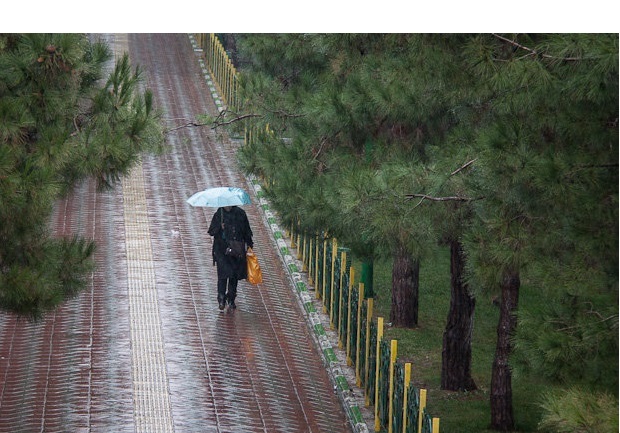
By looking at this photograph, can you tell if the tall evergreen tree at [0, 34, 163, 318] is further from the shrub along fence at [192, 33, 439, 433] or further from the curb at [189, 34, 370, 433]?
the curb at [189, 34, 370, 433]

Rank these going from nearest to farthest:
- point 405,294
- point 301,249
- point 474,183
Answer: point 474,183 < point 405,294 < point 301,249

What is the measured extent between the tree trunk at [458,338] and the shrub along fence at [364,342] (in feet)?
2.57

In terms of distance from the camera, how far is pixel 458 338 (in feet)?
39.0

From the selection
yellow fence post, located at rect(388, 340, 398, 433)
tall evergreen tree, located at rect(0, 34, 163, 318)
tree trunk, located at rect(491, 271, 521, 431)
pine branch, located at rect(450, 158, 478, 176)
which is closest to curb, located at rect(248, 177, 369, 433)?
yellow fence post, located at rect(388, 340, 398, 433)

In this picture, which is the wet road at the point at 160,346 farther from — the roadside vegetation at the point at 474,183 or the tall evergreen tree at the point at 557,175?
the tall evergreen tree at the point at 557,175

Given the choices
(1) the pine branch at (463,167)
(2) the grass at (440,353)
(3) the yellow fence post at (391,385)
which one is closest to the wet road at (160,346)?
(3) the yellow fence post at (391,385)

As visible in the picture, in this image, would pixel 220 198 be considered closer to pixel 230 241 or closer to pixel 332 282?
pixel 230 241

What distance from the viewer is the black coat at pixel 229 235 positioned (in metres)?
13.4

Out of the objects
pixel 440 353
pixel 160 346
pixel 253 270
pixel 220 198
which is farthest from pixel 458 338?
pixel 220 198

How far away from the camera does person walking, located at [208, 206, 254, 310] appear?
13430mm

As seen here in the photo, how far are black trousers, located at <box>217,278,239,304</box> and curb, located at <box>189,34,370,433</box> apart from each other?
3.02ft

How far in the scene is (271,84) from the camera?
12.9m

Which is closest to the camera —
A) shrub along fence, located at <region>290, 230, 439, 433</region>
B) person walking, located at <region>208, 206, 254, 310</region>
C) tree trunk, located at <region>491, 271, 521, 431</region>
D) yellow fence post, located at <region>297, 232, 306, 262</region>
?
shrub along fence, located at <region>290, 230, 439, 433</region>

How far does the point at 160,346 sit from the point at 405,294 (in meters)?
3.11
